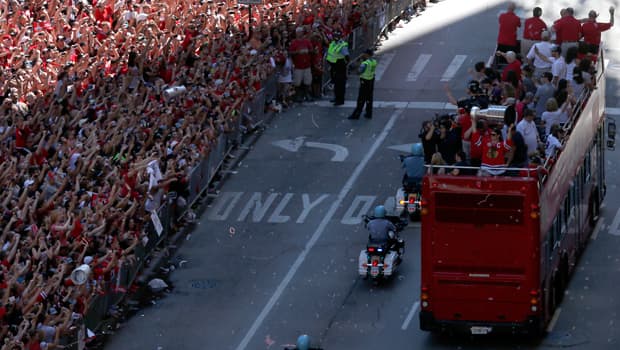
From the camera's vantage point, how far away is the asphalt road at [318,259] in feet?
93.7

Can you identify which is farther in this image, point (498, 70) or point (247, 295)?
point (498, 70)

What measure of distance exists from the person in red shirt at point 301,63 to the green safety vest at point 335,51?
52 cm

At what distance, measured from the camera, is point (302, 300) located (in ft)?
99.7

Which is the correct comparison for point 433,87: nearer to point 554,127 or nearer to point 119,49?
point 119,49

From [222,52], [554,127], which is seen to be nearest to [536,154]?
[554,127]

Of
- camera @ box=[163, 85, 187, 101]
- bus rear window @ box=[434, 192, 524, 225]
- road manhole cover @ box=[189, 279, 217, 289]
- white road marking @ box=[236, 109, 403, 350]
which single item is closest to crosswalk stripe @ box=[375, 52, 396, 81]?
white road marking @ box=[236, 109, 403, 350]

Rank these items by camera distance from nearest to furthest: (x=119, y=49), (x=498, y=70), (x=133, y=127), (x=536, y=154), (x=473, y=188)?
(x=473, y=188)
(x=536, y=154)
(x=133, y=127)
(x=498, y=70)
(x=119, y=49)

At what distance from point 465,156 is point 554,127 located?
6.21 feet

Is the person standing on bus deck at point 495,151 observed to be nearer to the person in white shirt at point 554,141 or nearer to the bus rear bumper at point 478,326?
the person in white shirt at point 554,141

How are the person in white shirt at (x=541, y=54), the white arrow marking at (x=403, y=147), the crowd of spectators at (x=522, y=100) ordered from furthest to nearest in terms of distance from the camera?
the white arrow marking at (x=403, y=147) < the person in white shirt at (x=541, y=54) < the crowd of spectators at (x=522, y=100)

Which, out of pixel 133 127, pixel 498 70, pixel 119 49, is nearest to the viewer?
pixel 133 127

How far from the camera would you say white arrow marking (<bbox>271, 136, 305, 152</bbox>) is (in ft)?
131

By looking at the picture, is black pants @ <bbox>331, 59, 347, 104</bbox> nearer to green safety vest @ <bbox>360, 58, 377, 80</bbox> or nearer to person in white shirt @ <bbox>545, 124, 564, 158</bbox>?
green safety vest @ <bbox>360, 58, 377, 80</bbox>

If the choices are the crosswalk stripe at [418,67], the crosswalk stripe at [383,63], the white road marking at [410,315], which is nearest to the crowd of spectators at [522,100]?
the white road marking at [410,315]
